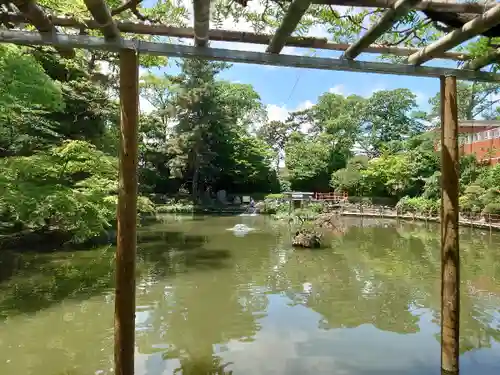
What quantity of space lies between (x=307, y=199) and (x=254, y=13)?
25.1m

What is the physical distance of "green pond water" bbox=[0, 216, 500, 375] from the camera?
17.3 feet

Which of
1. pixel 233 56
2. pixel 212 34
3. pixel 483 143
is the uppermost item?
pixel 483 143

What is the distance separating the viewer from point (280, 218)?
2528cm

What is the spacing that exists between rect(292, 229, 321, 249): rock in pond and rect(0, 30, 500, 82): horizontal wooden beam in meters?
11.6

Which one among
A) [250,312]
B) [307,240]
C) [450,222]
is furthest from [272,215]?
[450,222]

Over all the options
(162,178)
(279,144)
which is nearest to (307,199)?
(162,178)

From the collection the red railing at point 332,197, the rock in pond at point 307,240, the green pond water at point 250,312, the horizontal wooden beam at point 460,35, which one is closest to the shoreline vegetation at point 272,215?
the red railing at point 332,197

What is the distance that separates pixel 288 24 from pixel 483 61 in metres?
1.74

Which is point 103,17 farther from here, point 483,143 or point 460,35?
point 483,143

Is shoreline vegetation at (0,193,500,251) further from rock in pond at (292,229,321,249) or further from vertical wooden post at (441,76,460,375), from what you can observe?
vertical wooden post at (441,76,460,375)

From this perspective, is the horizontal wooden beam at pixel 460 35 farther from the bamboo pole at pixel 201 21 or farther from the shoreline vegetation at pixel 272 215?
the shoreline vegetation at pixel 272 215

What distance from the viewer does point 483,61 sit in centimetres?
333

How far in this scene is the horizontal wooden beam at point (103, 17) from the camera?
7.80 feet

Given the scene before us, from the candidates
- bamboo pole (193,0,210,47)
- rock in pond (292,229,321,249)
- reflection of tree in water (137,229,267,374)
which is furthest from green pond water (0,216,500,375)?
bamboo pole (193,0,210,47)
